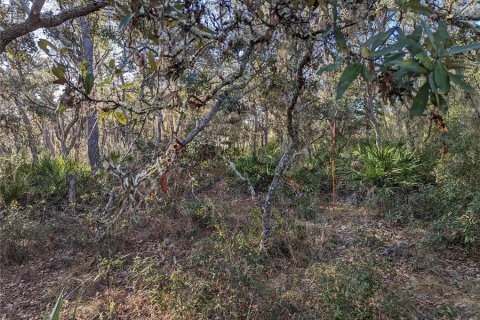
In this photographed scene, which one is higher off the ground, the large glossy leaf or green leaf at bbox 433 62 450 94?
the large glossy leaf

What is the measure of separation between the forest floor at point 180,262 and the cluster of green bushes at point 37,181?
2110 mm

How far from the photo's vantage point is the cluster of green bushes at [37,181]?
6340 millimetres

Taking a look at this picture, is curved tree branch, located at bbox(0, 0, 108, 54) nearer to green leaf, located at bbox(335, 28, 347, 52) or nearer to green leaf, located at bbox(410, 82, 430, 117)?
green leaf, located at bbox(335, 28, 347, 52)

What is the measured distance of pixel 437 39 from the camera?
71 centimetres

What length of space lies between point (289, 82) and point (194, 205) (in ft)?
9.28

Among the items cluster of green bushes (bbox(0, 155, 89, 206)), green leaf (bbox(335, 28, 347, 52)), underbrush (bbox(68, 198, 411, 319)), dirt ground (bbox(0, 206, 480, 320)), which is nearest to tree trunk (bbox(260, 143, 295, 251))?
underbrush (bbox(68, 198, 411, 319))

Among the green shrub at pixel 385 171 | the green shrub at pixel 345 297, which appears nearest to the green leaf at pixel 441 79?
the green shrub at pixel 345 297

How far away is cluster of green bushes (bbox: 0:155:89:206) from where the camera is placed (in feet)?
20.8

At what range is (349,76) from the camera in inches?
30.4

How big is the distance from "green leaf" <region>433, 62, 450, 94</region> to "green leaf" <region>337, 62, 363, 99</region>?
6.3 inches

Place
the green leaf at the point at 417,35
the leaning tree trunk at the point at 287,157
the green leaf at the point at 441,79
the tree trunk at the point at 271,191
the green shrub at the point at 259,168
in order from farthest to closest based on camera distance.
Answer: the green shrub at the point at 259,168
the tree trunk at the point at 271,191
the leaning tree trunk at the point at 287,157
the green leaf at the point at 417,35
the green leaf at the point at 441,79

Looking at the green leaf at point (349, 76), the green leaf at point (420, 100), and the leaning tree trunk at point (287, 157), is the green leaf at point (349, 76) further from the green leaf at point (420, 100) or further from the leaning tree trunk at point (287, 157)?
the leaning tree trunk at point (287, 157)

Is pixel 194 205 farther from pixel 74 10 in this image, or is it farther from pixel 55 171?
pixel 55 171

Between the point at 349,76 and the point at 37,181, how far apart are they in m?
7.72
